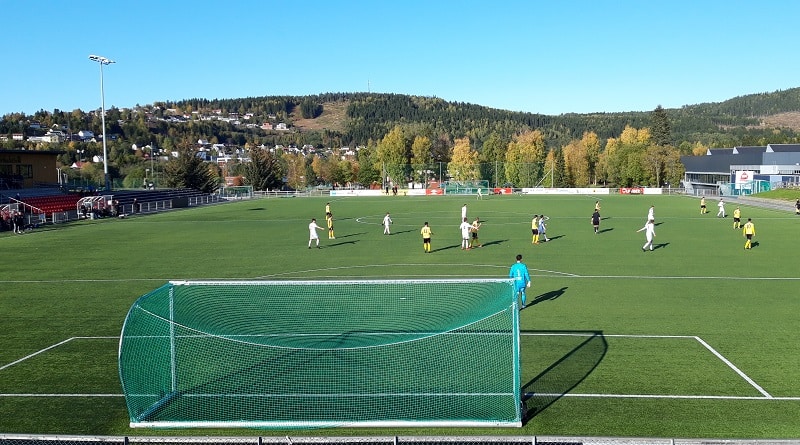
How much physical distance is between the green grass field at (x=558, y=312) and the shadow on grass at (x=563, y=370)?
5 cm

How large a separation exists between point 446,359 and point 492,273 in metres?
11.4

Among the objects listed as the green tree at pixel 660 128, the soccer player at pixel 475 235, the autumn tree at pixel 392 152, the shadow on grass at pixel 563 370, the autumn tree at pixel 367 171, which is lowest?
the shadow on grass at pixel 563 370

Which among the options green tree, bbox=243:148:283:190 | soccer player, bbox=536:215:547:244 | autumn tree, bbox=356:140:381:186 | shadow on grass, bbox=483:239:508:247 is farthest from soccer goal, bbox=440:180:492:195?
shadow on grass, bbox=483:239:508:247

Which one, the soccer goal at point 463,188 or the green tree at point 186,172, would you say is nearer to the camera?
the green tree at point 186,172

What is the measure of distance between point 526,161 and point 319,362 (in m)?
116

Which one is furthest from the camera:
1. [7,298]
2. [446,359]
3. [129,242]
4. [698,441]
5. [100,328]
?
[129,242]

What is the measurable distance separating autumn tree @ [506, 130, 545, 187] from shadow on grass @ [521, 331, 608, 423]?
103 m

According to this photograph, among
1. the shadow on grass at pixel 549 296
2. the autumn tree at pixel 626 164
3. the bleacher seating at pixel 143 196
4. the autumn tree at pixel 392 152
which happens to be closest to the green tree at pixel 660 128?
the autumn tree at pixel 626 164

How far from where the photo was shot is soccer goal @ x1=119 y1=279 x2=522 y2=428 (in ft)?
35.0

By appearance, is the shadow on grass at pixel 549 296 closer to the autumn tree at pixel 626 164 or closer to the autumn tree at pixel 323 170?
the autumn tree at pixel 626 164

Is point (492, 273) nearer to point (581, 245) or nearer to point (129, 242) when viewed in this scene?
point (581, 245)

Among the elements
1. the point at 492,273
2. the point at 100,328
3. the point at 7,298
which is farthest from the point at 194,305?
the point at 492,273

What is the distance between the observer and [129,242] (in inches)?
1479

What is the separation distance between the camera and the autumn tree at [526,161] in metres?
117
